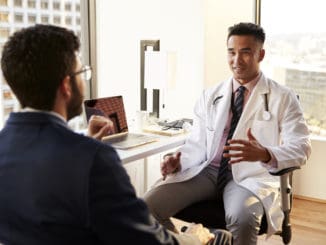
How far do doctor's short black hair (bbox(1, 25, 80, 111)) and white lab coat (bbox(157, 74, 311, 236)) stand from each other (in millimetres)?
1154

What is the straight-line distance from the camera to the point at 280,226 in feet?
6.55

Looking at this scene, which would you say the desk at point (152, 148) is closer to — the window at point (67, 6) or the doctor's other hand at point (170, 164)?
the doctor's other hand at point (170, 164)

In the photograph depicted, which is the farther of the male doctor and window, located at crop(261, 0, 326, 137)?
window, located at crop(261, 0, 326, 137)

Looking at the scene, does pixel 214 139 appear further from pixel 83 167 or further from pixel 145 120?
pixel 83 167

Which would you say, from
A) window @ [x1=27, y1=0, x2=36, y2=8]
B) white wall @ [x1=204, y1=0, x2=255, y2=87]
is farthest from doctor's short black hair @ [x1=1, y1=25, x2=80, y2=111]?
white wall @ [x1=204, y1=0, x2=255, y2=87]

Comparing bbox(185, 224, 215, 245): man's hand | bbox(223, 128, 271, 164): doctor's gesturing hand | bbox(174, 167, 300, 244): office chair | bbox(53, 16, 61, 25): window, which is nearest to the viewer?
bbox(185, 224, 215, 245): man's hand

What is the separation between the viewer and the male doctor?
6.22 feet

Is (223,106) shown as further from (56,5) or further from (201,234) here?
(56,5)

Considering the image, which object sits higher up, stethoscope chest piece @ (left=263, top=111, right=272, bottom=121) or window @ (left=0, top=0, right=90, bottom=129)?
window @ (left=0, top=0, right=90, bottom=129)

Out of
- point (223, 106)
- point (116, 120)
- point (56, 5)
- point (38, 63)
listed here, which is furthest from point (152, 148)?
point (56, 5)

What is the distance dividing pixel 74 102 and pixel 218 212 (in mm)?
1082

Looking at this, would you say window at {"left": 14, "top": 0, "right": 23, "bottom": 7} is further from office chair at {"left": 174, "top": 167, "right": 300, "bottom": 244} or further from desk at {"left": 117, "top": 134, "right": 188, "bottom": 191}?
office chair at {"left": 174, "top": 167, "right": 300, "bottom": 244}

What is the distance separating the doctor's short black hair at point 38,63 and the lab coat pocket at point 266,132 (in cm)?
128

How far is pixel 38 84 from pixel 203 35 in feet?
7.85
